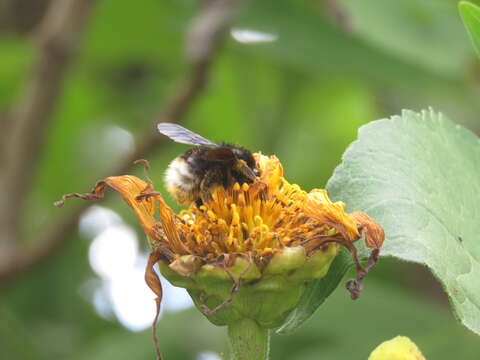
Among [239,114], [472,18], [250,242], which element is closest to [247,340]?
[250,242]

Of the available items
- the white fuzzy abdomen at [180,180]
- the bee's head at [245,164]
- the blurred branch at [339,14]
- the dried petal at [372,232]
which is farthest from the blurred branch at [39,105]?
the dried petal at [372,232]

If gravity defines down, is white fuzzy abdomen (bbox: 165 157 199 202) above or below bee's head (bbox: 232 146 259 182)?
below

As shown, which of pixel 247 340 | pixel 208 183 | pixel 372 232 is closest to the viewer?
pixel 372 232

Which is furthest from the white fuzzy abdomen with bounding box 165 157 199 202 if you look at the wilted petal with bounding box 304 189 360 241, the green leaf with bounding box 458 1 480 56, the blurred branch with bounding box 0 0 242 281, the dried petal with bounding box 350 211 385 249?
the blurred branch with bounding box 0 0 242 281

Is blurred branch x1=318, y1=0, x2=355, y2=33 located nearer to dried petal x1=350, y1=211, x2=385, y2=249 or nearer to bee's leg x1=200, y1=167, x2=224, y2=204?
bee's leg x1=200, y1=167, x2=224, y2=204

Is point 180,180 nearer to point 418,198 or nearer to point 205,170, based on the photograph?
point 205,170

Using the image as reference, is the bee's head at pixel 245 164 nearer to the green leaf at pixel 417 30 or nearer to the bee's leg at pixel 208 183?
the bee's leg at pixel 208 183
